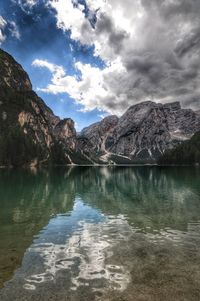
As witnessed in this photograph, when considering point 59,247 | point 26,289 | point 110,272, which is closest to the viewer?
point 26,289

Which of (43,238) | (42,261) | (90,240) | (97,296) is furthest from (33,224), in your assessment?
(97,296)

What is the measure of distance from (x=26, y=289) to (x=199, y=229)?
24.2 meters

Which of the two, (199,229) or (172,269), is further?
(199,229)

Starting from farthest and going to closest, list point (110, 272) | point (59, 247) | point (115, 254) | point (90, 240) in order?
point (90, 240)
point (59, 247)
point (115, 254)
point (110, 272)

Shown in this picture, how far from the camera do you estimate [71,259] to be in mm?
24172

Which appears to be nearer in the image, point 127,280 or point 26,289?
point 26,289

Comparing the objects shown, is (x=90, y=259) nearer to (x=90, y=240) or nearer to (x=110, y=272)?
(x=110, y=272)

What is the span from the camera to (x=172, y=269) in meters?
21.6

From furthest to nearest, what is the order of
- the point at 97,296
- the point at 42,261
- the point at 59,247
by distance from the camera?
the point at 59,247
the point at 42,261
the point at 97,296

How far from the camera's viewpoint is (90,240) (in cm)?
3105

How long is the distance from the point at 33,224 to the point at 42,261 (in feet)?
55.9

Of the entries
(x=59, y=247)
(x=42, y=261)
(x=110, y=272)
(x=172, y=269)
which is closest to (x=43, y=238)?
(x=59, y=247)

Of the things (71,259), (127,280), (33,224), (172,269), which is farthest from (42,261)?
(33,224)

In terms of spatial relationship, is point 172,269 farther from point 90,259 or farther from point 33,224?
point 33,224
